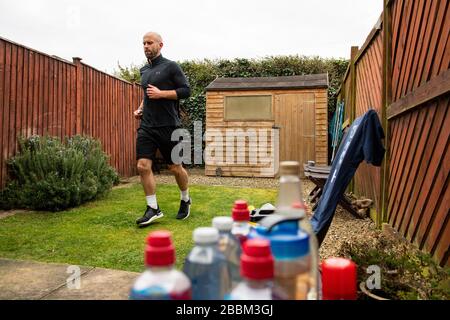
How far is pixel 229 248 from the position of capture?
77 centimetres

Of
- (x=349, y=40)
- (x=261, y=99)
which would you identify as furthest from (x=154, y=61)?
(x=349, y=40)

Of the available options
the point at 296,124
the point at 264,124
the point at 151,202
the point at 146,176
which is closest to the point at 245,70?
the point at 264,124

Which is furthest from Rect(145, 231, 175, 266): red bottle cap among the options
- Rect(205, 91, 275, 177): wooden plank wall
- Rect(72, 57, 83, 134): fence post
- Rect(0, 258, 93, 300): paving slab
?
Rect(205, 91, 275, 177): wooden plank wall

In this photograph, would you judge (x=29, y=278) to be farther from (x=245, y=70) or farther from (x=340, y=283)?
(x=245, y=70)

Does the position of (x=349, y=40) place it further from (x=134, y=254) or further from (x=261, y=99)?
(x=134, y=254)

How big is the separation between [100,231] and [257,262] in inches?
116

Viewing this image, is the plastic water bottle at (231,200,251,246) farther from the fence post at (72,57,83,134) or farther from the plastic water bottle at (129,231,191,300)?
the fence post at (72,57,83,134)

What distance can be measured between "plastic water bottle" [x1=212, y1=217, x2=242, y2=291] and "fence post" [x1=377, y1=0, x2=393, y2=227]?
2.88 metres

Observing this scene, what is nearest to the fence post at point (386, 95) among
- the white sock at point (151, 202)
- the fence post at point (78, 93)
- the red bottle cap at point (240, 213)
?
the white sock at point (151, 202)

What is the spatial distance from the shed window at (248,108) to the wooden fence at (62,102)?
2.32 m

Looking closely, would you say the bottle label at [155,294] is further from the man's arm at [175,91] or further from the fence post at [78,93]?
the fence post at [78,93]

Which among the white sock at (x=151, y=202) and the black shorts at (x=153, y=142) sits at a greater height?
the black shorts at (x=153, y=142)

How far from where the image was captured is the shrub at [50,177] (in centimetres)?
423
